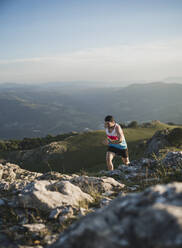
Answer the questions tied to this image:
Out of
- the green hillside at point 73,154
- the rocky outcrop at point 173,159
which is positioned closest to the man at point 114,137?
the rocky outcrop at point 173,159

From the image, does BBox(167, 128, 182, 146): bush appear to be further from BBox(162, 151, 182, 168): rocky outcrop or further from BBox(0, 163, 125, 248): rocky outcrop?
BBox(0, 163, 125, 248): rocky outcrop

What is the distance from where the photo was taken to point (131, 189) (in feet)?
23.2

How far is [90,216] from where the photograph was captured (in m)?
3.33

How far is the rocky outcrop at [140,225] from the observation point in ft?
7.62

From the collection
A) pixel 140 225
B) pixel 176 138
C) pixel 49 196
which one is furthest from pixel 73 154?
pixel 140 225

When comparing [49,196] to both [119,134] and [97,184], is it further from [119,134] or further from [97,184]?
[119,134]

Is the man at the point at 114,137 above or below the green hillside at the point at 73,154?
above

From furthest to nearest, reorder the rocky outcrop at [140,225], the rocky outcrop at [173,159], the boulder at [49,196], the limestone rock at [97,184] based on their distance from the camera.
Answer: the rocky outcrop at [173,159]
the limestone rock at [97,184]
the boulder at [49,196]
the rocky outcrop at [140,225]

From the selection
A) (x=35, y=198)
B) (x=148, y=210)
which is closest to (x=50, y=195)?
(x=35, y=198)

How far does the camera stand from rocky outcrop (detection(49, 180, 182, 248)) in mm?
2322

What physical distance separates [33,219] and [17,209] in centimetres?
76

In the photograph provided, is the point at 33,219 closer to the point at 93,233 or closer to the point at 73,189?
the point at 73,189

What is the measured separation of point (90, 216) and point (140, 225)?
3.64 ft

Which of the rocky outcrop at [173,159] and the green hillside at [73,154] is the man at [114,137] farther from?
the green hillside at [73,154]
